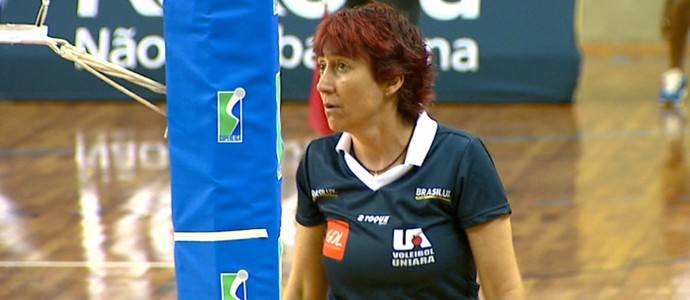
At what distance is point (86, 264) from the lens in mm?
5699

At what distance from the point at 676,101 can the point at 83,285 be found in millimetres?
5599

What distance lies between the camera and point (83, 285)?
213 inches

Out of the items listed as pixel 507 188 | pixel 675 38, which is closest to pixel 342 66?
pixel 507 188

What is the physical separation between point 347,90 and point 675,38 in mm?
7372

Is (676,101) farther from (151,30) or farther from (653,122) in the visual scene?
(151,30)

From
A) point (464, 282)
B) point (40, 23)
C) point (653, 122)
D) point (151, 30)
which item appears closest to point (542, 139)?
point (653, 122)

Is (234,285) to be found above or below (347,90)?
below

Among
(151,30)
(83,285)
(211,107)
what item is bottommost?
(83,285)

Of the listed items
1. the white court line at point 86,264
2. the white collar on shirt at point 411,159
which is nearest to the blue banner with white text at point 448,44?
the white court line at point 86,264

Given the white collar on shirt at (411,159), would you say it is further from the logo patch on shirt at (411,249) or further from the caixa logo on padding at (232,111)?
the caixa logo on padding at (232,111)

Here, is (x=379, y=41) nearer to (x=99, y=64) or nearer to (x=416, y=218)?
(x=416, y=218)

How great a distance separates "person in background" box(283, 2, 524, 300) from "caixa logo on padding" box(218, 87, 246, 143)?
0.38 m

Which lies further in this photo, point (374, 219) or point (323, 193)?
point (323, 193)

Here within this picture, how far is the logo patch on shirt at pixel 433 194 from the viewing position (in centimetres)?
278
